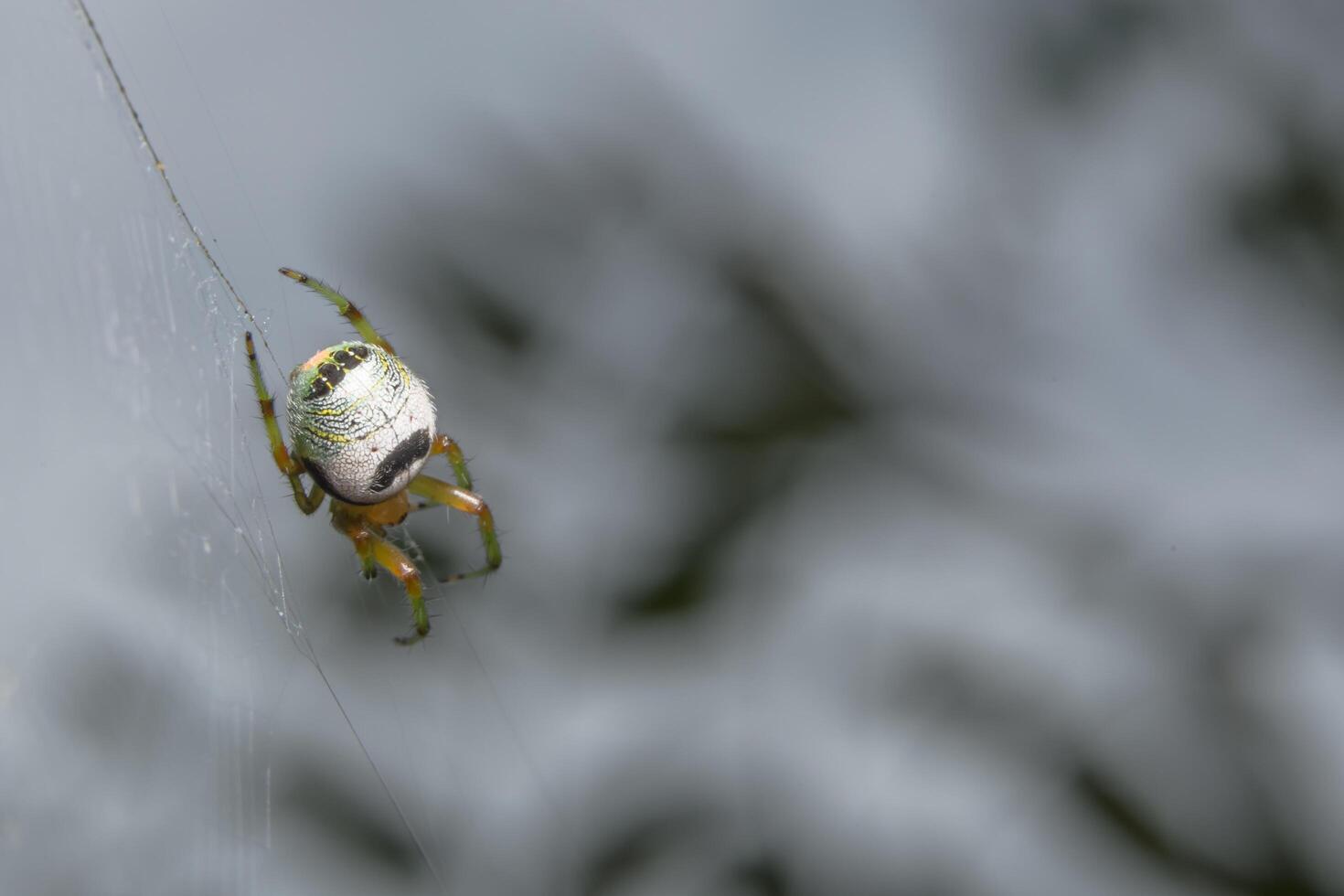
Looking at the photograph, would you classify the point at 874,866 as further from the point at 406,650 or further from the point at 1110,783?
the point at 406,650

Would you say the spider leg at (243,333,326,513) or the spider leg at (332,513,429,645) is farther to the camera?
the spider leg at (332,513,429,645)

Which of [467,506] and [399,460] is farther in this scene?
[467,506]

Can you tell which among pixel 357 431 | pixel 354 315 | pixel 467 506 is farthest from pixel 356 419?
pixel 467 506

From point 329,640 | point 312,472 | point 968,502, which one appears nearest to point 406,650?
point 329,640

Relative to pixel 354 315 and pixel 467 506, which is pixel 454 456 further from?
pixel 354 315

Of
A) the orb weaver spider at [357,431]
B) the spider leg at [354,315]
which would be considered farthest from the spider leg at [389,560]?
the spider leg at [354,315]

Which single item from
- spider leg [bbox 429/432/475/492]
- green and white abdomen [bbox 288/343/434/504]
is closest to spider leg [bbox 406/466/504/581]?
spider leg [bbox 429/432/475/492]

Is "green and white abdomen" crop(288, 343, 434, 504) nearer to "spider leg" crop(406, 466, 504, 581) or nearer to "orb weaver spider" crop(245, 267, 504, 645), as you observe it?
"orb weaver spider" crop(245, 267, 504, 645)
